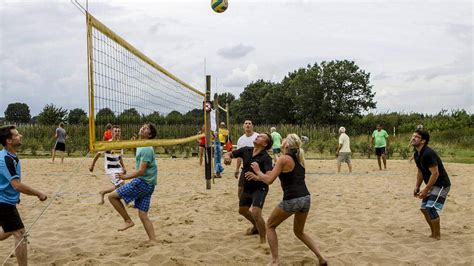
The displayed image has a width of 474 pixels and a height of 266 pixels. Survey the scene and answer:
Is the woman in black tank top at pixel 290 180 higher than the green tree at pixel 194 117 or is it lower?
lower

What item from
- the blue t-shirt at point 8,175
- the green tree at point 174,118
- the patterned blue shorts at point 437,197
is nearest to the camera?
the blue t-shirt at point 8,175

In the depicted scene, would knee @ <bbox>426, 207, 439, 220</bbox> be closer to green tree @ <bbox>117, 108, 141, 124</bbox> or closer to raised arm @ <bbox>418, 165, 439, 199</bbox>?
raised arm @ <bbox>418, 165, 439, 199</bbox>

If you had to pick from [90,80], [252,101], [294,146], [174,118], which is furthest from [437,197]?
[252,101]

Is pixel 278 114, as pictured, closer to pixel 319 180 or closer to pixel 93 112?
pixel 319 180

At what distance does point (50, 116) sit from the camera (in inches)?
1607

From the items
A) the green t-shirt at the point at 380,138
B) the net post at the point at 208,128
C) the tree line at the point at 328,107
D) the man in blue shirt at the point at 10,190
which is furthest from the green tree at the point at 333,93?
the man in blue shirt at the point at 10,190

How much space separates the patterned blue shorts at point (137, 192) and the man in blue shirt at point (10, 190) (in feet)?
3.46

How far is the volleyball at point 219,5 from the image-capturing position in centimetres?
854

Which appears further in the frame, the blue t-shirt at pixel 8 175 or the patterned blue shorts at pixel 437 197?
the patterned blue shorts at pixel 437 197

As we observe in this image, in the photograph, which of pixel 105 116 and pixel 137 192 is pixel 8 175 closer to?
pixel 105 116

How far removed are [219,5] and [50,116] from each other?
36136 mm

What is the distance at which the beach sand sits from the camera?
4.70m

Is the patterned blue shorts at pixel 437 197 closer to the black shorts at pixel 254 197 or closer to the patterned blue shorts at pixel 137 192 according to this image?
the black shorts at pixel 254 197

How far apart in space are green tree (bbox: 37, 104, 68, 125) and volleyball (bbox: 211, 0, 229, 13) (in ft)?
113
